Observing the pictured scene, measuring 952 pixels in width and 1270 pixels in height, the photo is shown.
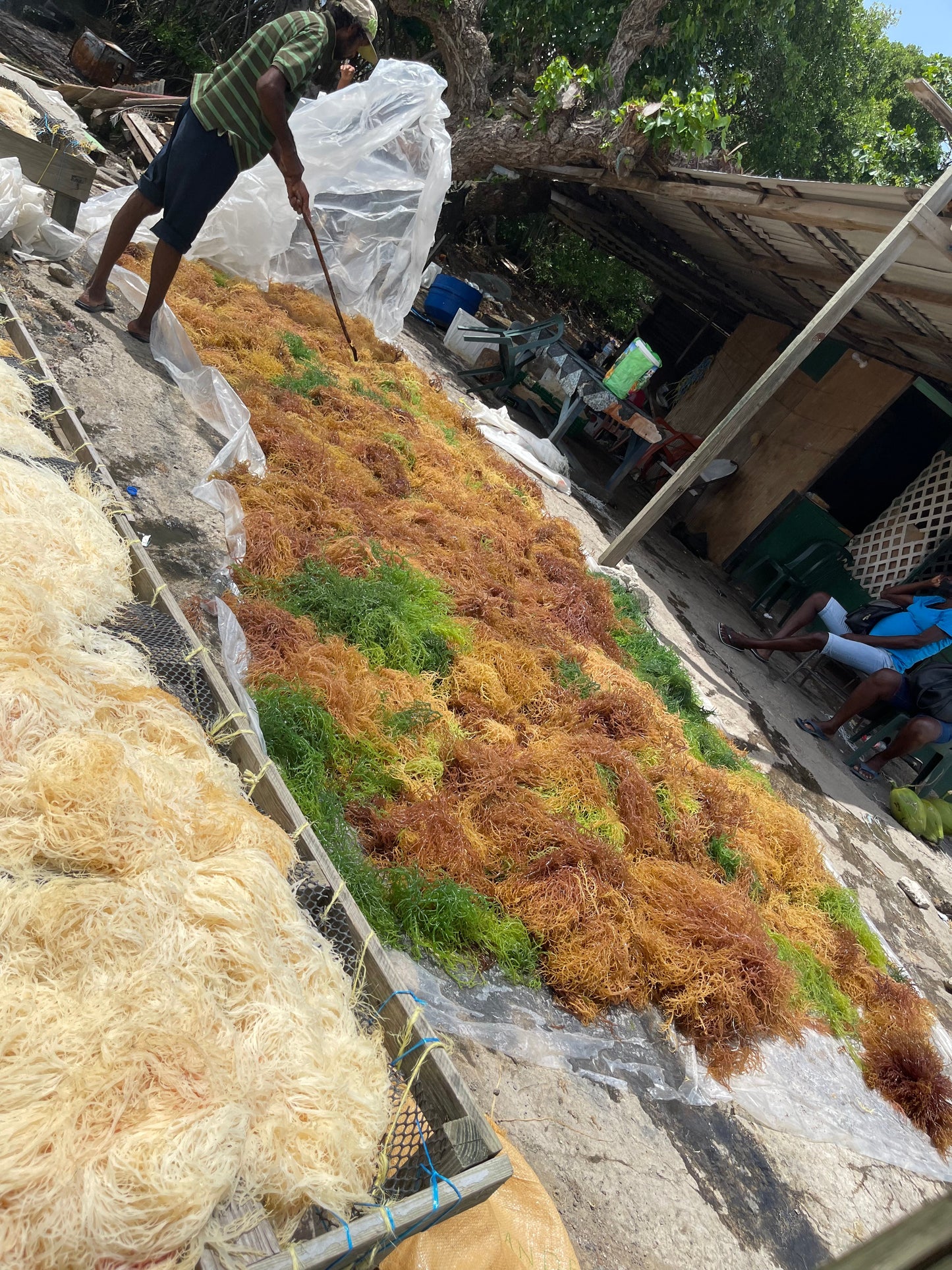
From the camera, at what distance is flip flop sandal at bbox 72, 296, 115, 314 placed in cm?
500

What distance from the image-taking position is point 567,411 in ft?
30.0

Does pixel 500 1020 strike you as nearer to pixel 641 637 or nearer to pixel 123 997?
pixel 123 997

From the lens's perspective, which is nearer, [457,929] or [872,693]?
[457,929]

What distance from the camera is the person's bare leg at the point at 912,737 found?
651 cm

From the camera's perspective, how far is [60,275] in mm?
5129

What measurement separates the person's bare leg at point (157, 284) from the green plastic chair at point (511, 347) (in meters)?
4.74

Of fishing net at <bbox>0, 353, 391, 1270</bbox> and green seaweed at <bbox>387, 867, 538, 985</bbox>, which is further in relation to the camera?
green seaweed at <bbox>387, 867, 538, 985</bbox>

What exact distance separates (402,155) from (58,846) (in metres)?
8.00

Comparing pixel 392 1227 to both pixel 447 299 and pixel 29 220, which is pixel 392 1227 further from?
pixel 447 299

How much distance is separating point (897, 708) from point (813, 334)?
3214mm

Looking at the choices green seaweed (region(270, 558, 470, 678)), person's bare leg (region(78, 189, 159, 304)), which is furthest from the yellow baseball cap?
green seaweed (region(270, 558, 470, 678))

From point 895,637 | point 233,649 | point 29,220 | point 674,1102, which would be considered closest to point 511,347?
point 895,637

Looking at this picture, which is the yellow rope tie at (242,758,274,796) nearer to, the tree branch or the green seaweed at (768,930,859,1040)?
the green seaweed at (768,930,859,1040)

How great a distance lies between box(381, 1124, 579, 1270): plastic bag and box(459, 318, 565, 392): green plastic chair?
8585mm
